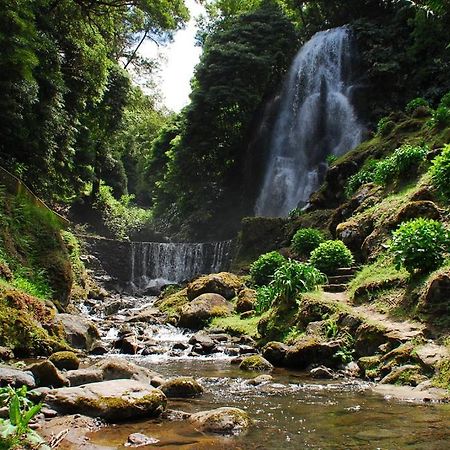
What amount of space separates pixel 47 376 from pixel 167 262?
73.2ft

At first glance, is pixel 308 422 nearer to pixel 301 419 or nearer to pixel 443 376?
pixel 301 419

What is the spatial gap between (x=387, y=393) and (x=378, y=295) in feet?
12.9

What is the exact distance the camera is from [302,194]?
26297 millimetres

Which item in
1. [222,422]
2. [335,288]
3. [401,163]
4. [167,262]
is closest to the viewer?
[222,422]

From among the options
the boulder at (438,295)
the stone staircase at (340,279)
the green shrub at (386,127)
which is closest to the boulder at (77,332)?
the stone staircase at (340,279)

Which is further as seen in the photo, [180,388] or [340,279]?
[340,279]

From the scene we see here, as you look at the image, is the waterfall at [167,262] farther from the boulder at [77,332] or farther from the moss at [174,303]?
the boulder at [77,332]

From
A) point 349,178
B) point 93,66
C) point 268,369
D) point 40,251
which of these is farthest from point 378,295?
point 93,66

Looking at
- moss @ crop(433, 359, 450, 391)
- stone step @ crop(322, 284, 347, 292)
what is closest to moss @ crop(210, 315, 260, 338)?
stone step @ crop(322, 284, 347, 292)

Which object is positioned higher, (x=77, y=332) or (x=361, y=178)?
(x=361, y=178)

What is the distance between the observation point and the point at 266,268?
50.8 ft

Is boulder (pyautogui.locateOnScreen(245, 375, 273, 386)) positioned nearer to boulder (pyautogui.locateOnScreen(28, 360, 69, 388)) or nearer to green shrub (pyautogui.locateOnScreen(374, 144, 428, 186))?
A: boulder (pyautogui.locateOnScreen(28, 360, 69, 388))

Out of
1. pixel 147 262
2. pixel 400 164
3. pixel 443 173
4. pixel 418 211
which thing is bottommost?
pixel 147 262

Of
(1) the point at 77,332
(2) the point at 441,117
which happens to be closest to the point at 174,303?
→ (1) the point at 77,332
